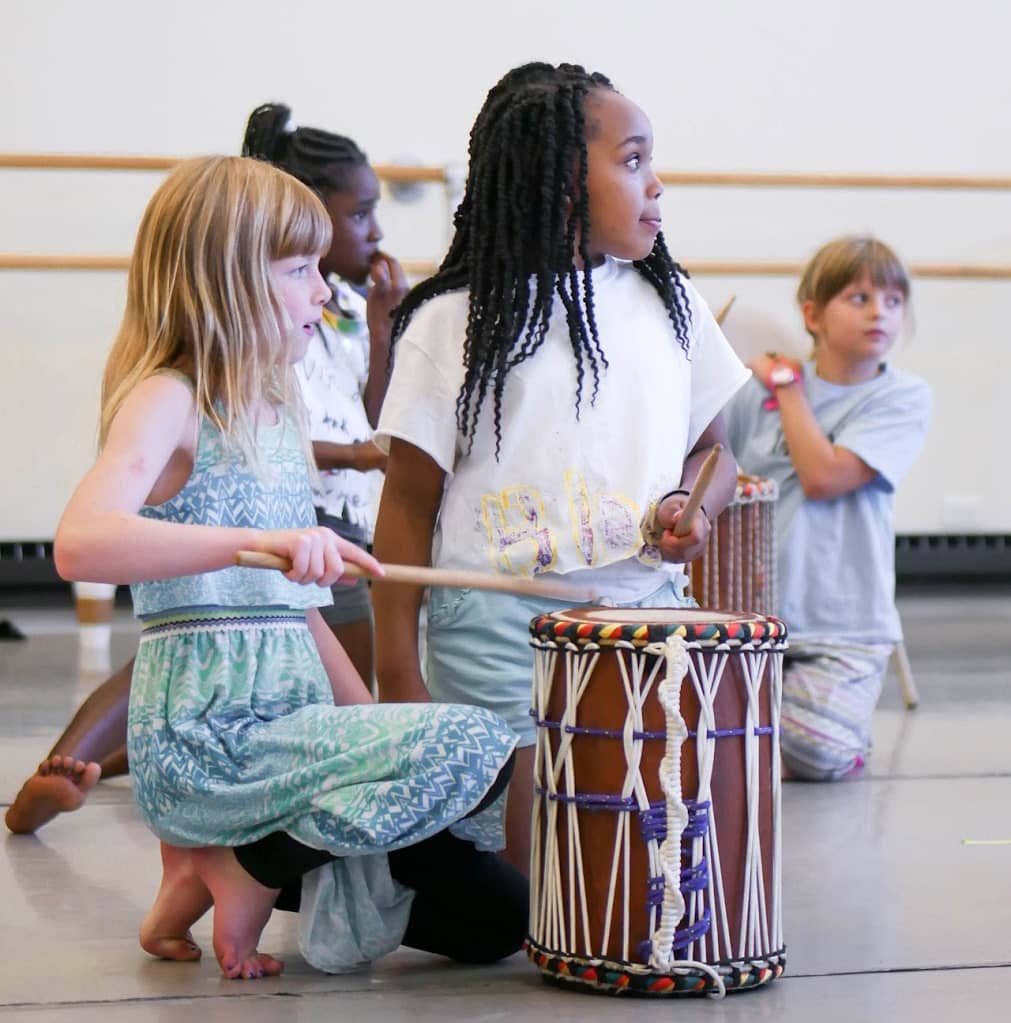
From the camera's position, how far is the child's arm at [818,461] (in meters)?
2.80

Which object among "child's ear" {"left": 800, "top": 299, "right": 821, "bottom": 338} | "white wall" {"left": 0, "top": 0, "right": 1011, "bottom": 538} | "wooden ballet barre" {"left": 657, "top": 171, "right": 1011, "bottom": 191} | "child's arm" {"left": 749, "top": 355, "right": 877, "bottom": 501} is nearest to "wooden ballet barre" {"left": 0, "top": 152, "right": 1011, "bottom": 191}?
"wooden ballet barre" {"left": 657, "top": 171, "right": 1011, "bottom": 191}

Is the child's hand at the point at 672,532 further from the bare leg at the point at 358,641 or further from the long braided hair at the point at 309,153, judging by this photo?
the long braided hair at the point at 309,153

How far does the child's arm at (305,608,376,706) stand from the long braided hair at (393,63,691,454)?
25cm

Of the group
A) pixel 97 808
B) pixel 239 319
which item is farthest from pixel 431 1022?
pixel 97 808

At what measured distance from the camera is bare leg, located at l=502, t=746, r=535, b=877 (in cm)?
175

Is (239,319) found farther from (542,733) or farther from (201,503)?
(542,733)

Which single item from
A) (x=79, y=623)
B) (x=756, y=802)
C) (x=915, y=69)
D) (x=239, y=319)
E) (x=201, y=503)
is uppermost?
(x=915, y=69)

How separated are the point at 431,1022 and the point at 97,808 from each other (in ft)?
3.72

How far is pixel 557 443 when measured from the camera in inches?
67.9

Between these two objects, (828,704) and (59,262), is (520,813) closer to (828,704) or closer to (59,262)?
(828,704)

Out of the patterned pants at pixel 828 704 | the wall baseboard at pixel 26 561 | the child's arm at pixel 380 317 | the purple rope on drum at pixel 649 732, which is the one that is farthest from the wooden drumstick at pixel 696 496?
the wall baseboard at pixel 26 561

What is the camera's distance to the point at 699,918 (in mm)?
1468

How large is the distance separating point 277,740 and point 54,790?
74cm

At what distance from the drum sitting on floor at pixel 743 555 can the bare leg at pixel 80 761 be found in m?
0.92
